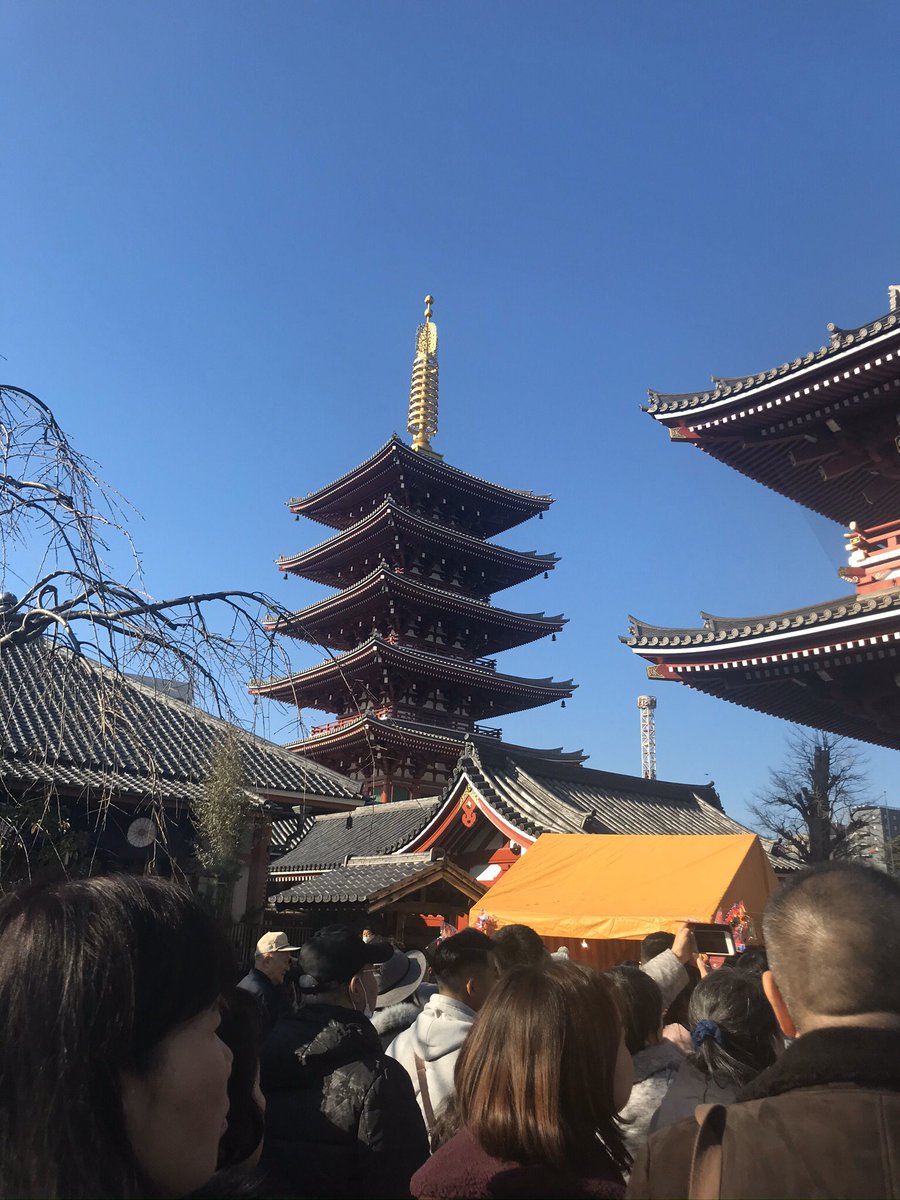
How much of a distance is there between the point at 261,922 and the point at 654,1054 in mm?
11576

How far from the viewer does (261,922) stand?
509 inches

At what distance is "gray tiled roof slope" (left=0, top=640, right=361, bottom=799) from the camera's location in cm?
406

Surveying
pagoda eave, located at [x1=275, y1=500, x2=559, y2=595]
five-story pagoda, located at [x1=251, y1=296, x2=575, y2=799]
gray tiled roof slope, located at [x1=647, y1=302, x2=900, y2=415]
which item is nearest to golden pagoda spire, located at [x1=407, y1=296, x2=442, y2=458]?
five-story pagoda, located at [x1=251, y1=296, x2=575, y2=799]

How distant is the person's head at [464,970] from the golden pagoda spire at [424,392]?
2696 cm

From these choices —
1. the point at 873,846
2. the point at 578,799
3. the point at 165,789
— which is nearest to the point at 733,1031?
the point at 165,789

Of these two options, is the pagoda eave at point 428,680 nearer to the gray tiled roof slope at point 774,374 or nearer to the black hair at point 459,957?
the gray tiled roof slope at point 774,374

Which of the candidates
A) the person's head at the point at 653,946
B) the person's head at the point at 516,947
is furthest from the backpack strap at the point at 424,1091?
the person's head at the point at 653,946

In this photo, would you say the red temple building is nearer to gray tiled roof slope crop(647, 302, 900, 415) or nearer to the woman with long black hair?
gray tiled roof slope crop(647, 302, 900, 415)

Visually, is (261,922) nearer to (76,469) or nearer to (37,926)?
(76,469)

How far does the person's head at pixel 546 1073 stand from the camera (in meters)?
1.72

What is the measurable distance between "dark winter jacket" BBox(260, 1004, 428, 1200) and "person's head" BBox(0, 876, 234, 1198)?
4.73 ft

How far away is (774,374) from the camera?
970 centimetres

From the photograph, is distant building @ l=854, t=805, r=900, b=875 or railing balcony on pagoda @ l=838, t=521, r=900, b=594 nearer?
railing balcony on pagoda @ l=838, t=521, r=900, b=594

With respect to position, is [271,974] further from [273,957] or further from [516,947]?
[516,947]
